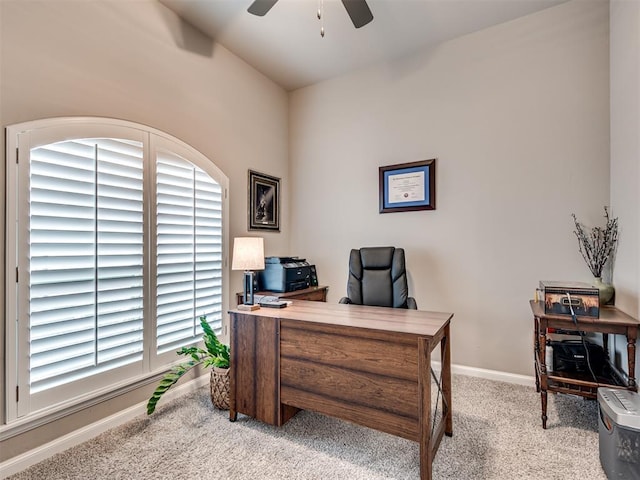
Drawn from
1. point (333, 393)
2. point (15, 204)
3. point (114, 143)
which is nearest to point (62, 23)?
point (114, 143)

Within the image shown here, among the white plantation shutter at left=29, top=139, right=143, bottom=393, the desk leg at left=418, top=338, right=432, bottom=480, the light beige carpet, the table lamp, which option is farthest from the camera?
the table lamp

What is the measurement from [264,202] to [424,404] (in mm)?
2571

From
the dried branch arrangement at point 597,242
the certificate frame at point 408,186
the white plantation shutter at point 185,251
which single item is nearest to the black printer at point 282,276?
the white plantation shutter at point 185,251

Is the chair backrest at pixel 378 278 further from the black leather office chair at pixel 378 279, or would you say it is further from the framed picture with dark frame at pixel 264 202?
the framed picture with dark frame at pixel 264 202

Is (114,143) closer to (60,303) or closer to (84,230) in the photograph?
(84,230)

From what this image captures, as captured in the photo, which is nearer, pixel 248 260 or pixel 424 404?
pixel 424 404

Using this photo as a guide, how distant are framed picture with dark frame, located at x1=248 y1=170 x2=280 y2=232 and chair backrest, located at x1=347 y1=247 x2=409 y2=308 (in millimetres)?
1115

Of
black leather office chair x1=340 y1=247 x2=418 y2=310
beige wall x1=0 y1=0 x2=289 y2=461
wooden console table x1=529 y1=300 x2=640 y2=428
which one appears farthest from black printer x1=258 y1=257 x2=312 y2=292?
wooden console table x1=529 y1=300 x2=640 y2=428

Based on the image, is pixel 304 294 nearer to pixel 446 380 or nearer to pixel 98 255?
pixel 446 380

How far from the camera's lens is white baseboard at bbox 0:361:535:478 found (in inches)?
65.9

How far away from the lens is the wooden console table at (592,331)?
1784 mm

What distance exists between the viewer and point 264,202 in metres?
3.50

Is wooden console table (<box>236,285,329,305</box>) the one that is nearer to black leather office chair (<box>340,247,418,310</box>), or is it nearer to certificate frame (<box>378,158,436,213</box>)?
black leather office chair (<box>340,247,418,310</box>)

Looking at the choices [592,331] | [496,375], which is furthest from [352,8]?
[496,375]
